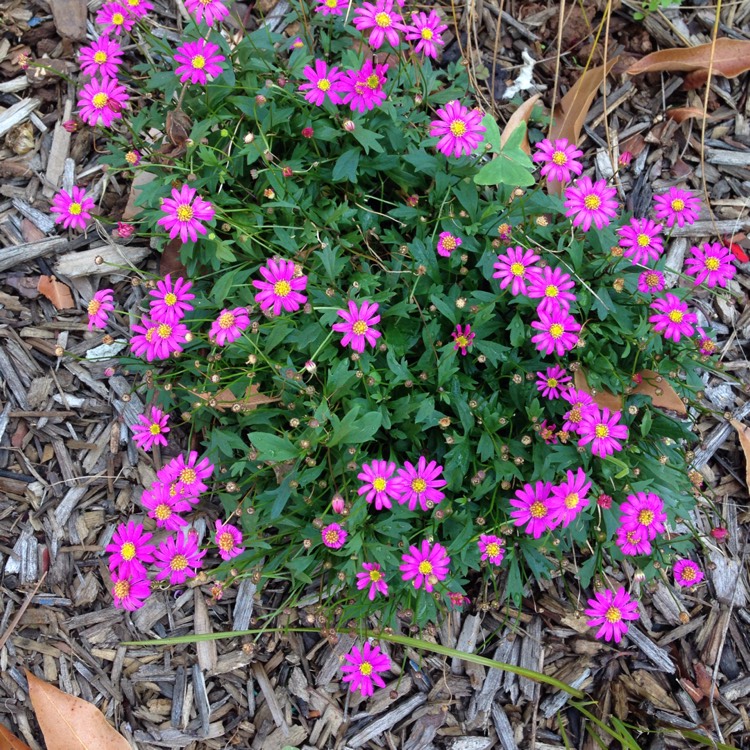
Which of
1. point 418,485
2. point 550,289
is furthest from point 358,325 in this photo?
point 550,289

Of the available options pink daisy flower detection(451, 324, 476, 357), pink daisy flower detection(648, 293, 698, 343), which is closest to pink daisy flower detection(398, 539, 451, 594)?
pink daisy flower detection(451, 324, 476, 357)

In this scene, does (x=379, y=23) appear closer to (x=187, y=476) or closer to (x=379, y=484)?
(x=379, y=484)

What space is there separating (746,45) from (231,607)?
4.50 meters

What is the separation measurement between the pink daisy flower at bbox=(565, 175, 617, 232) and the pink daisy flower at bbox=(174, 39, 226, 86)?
176cm

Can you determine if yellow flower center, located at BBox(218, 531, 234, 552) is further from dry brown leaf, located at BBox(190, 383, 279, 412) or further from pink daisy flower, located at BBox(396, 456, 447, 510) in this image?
pink daisy flower, located at BBox(396, 456, 447, 510)

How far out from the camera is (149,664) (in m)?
3.66

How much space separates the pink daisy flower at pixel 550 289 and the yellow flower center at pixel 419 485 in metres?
0.96

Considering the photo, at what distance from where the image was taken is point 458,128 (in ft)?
10.5

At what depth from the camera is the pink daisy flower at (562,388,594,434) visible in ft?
10.3

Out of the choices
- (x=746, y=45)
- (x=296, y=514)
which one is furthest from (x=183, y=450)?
(x=746, y=45)

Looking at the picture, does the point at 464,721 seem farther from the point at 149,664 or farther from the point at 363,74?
the point at 363,74

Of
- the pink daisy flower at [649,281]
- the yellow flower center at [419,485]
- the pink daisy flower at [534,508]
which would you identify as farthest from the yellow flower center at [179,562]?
the pink daisy flower at [649,281]

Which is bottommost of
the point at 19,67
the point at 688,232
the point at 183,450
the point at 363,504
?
the point at 183,450

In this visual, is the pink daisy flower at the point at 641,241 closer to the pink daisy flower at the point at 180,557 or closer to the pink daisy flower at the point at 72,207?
the pink daisy flower at the point at 180,557
